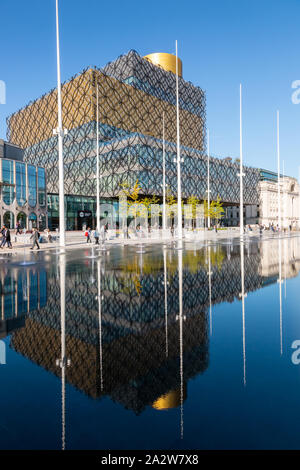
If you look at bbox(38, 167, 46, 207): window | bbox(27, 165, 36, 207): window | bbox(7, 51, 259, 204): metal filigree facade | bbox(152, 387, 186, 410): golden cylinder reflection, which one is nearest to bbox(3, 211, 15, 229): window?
bbox(27, 165, 36, 207): window

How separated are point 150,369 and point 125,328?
173cm

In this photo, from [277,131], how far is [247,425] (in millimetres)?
51141

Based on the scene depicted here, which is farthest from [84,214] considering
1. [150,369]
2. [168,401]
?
[168,401]

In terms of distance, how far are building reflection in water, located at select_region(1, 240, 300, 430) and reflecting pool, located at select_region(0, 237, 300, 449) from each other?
23 millimetres

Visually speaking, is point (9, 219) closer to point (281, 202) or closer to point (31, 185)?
point (31, 185)

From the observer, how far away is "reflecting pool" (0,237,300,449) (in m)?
2.74

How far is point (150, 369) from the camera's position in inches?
158

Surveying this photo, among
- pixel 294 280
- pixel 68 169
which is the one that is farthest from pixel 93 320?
pixel 68 169

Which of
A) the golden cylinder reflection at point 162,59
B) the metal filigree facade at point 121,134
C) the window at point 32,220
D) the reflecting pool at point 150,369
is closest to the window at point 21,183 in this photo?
the window at point 32,220

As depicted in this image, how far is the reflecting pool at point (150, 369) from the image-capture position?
2.74 metres

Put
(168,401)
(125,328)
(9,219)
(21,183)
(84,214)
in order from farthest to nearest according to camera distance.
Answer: (84,214) < (21,183) < (9,219) < (125,328) < (168,401)

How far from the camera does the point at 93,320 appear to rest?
615 cm

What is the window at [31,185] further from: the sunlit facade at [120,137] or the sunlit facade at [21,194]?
the sunlit facade at [120,137]

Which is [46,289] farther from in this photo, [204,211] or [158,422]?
[204,211]
